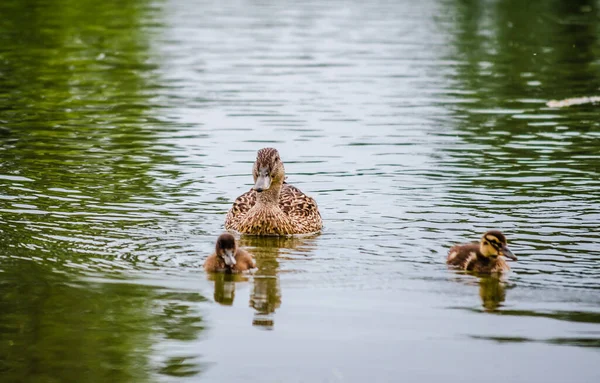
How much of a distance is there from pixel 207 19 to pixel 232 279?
26.7 meters

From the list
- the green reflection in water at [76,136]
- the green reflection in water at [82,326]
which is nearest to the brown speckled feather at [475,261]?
the green reflection in water at [82,326]

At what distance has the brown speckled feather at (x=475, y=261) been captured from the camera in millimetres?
11016

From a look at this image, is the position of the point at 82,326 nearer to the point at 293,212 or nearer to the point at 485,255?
the point at 485,255

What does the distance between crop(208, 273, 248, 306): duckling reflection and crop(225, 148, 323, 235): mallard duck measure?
6.26 ft

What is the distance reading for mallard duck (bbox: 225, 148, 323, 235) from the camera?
1294cm

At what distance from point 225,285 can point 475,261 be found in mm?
2095

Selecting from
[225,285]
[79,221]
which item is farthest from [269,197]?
[225,285]

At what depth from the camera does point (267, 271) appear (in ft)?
37.1

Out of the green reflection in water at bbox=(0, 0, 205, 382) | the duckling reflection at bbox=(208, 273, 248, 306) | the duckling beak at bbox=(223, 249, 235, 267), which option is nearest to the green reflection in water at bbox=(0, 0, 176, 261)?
the green reflection in water at bbox=(0, 0, 205, 382)

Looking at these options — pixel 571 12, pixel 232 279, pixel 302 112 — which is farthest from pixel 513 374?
pixel 571 12

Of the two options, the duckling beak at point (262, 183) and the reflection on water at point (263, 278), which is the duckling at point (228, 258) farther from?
the duckling beak at point (262, 183)

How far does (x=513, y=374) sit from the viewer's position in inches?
334

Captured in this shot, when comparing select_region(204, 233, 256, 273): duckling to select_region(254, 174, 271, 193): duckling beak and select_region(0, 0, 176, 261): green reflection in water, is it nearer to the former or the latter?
select_region(0, 0, 176, 261): green reflection in water

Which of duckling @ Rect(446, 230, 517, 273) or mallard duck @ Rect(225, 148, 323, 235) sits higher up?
mallard duck @ Rect(225, 148, 323, 235)
